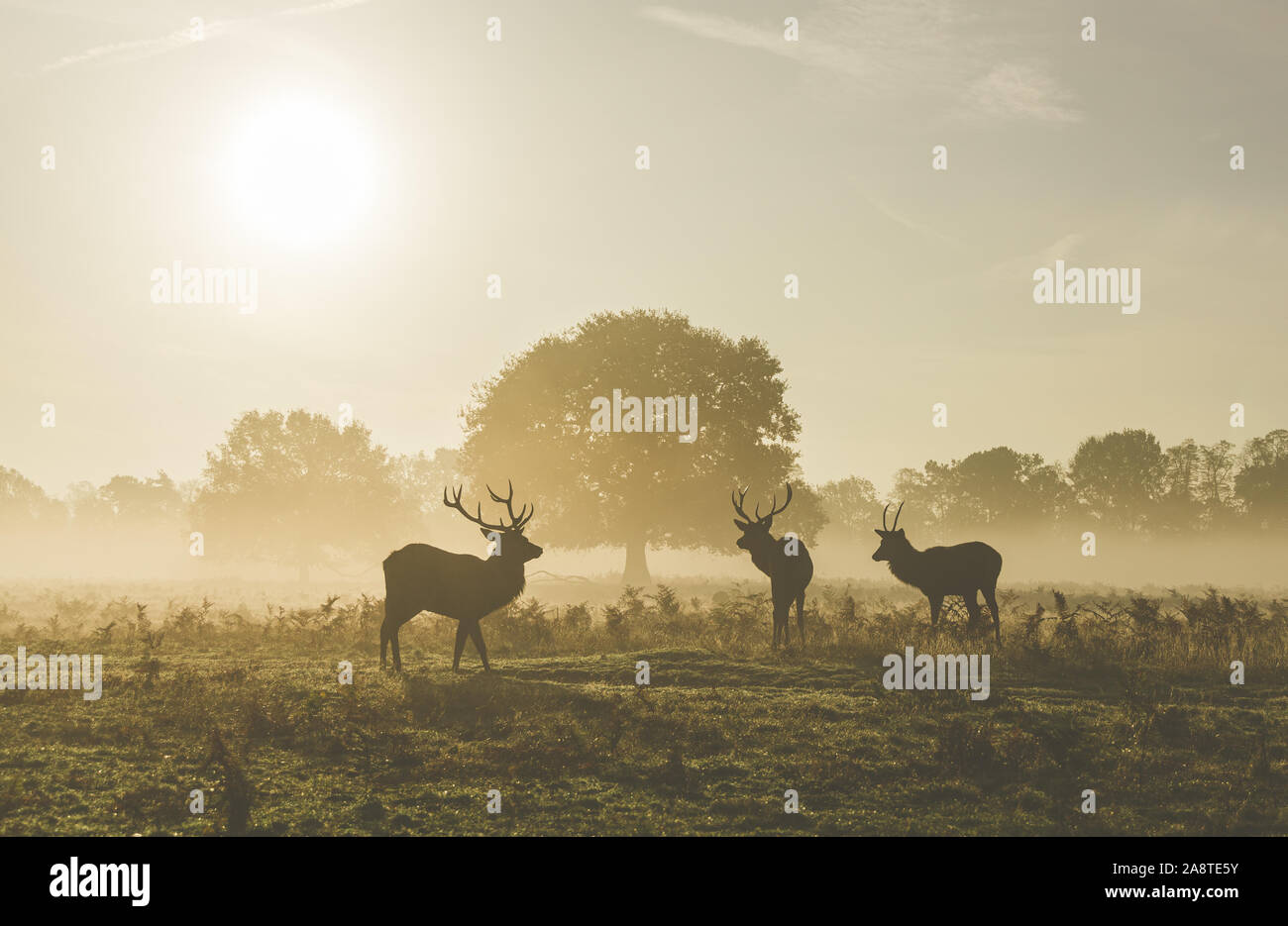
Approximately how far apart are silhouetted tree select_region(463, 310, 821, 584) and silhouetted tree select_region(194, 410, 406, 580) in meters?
16.5

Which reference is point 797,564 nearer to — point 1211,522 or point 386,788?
point 386,788

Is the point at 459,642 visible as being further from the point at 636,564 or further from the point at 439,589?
the point at 636,564

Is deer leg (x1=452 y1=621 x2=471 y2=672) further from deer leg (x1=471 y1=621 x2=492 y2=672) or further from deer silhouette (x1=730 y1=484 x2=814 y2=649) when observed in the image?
deer silhouette (x1=730 y1=484 x2=814 y2=649)

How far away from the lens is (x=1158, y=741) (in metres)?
11.1

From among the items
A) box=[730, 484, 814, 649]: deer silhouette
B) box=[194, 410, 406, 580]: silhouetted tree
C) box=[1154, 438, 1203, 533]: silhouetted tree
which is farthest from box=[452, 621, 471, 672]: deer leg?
box=[1154, 438, 1203, 533]: silhouetted tree

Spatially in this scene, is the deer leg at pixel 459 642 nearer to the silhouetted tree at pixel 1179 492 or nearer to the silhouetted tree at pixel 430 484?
the silhouetted tree at pixel 430 484

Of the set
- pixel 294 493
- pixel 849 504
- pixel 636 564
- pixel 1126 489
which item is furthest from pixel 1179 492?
pixel 294 493

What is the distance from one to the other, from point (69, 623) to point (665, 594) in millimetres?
17446

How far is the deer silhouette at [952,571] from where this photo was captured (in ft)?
60.8

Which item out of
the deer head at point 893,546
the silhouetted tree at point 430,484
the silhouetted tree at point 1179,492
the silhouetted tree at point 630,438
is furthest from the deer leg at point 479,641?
the silhouetted tree at point 1179,492

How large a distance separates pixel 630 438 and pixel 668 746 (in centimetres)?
2932

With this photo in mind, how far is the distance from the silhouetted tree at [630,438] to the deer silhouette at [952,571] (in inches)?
838
